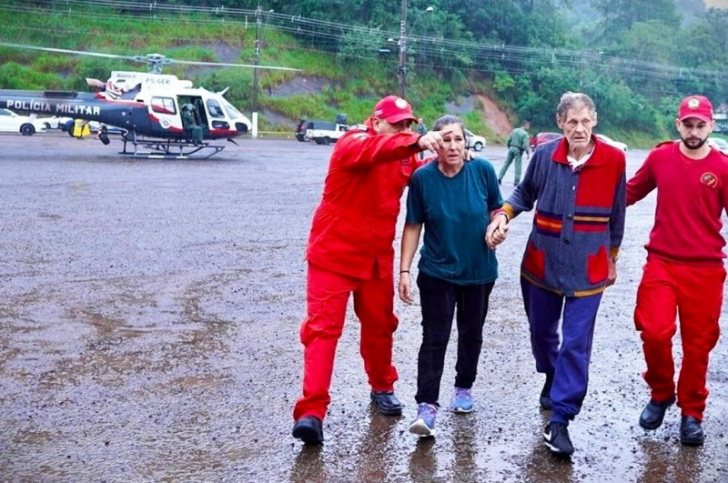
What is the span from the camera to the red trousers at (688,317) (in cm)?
525

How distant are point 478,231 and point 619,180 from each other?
82cm

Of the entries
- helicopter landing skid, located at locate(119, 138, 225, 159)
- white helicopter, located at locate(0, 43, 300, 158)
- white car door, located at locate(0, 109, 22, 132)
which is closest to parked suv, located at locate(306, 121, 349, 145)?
white car door, located at locate(0, 109, 22, 132)

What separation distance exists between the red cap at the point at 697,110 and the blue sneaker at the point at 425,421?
7.14 feet

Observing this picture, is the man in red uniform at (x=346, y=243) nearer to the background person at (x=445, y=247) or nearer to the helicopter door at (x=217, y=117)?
the background person at (x=445, y=247)

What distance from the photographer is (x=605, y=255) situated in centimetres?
514

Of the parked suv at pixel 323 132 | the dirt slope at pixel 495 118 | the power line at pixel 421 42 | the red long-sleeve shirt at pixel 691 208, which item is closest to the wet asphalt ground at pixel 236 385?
the red long-sleeve shirt at pixel 691 208

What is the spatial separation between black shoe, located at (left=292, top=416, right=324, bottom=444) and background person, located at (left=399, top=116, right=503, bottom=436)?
0.59 meters

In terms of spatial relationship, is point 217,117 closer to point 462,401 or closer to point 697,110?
point 462,401

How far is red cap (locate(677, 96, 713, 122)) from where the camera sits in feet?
17.4

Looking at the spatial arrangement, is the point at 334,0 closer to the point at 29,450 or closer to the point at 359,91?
the point at 359,91

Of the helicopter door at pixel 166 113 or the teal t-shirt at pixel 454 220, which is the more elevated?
the teal t-shirt at pixel 454 220

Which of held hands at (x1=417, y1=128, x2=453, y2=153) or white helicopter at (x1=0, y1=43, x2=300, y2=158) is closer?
held hands at (x1=417, y1=128, x2=453, y2=153)

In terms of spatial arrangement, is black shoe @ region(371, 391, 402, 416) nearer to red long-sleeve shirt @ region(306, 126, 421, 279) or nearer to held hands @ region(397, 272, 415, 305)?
held hands @ region(397, 272, 415, 305)

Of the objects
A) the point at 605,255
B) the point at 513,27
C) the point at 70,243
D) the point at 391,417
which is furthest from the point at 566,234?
the point at 513,27
